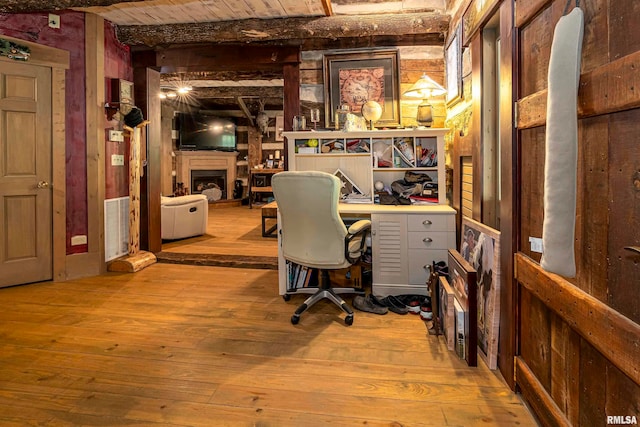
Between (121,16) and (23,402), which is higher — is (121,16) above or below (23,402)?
above

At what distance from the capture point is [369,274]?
3453 mm

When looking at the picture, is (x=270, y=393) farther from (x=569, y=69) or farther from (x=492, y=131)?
(x=492, y=131)

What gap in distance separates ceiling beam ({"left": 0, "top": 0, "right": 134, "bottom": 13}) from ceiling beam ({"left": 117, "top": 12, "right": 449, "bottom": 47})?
793mm

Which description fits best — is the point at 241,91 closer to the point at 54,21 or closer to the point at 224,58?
the point at 224,58

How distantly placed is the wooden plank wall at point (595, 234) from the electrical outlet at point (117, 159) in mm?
3899

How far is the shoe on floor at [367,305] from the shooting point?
2.78m

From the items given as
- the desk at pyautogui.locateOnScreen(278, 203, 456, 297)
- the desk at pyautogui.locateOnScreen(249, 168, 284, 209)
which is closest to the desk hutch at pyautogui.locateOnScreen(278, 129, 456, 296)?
the desk at pyautogui.locateOnScreen(278, 203, 456, 297)

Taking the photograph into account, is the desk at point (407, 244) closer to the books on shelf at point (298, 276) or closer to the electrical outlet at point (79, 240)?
the books on shelf at point (298, 276)

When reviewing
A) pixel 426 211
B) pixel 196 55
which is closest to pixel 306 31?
pixel 196 55

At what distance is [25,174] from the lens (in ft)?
11.3

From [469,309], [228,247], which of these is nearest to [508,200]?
[469,309]

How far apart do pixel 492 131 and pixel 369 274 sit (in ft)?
5.39

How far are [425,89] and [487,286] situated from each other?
198cm

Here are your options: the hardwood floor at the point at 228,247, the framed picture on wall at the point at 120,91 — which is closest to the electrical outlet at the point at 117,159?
the framed picture on wall at the point at 120,91
